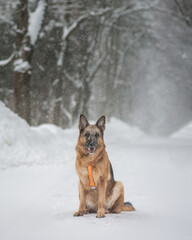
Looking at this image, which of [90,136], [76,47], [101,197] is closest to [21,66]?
[90,136]

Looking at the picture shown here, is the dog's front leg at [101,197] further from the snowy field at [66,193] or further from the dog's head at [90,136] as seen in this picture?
the dog's head at [90,136]

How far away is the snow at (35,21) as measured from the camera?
14.2 meters

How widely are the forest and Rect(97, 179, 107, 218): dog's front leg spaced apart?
9537mm

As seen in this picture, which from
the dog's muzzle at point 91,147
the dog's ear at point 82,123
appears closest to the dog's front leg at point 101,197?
the dog's muzzle at point 91,147

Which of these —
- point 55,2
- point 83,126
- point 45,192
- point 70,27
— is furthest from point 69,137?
point 83,126

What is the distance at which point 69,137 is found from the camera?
17.4m

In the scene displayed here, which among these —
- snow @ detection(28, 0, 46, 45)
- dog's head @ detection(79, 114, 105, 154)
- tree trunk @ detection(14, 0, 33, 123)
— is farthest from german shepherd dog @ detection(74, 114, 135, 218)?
snow @ detection(28, 0, 46, 45)

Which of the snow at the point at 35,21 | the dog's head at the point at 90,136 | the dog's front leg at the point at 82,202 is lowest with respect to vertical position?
the dog's front leg at the point at 82,202

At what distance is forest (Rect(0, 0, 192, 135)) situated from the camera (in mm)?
14438

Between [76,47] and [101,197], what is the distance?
22.6 metres

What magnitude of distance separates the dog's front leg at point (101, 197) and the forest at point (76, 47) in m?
9.54

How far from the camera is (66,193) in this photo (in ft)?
25.3

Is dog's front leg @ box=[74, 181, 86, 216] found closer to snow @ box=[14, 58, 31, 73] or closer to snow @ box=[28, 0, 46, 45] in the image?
snow @ box=[14, 58, 31, 73]

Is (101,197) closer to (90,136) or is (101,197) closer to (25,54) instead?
(90,136)
